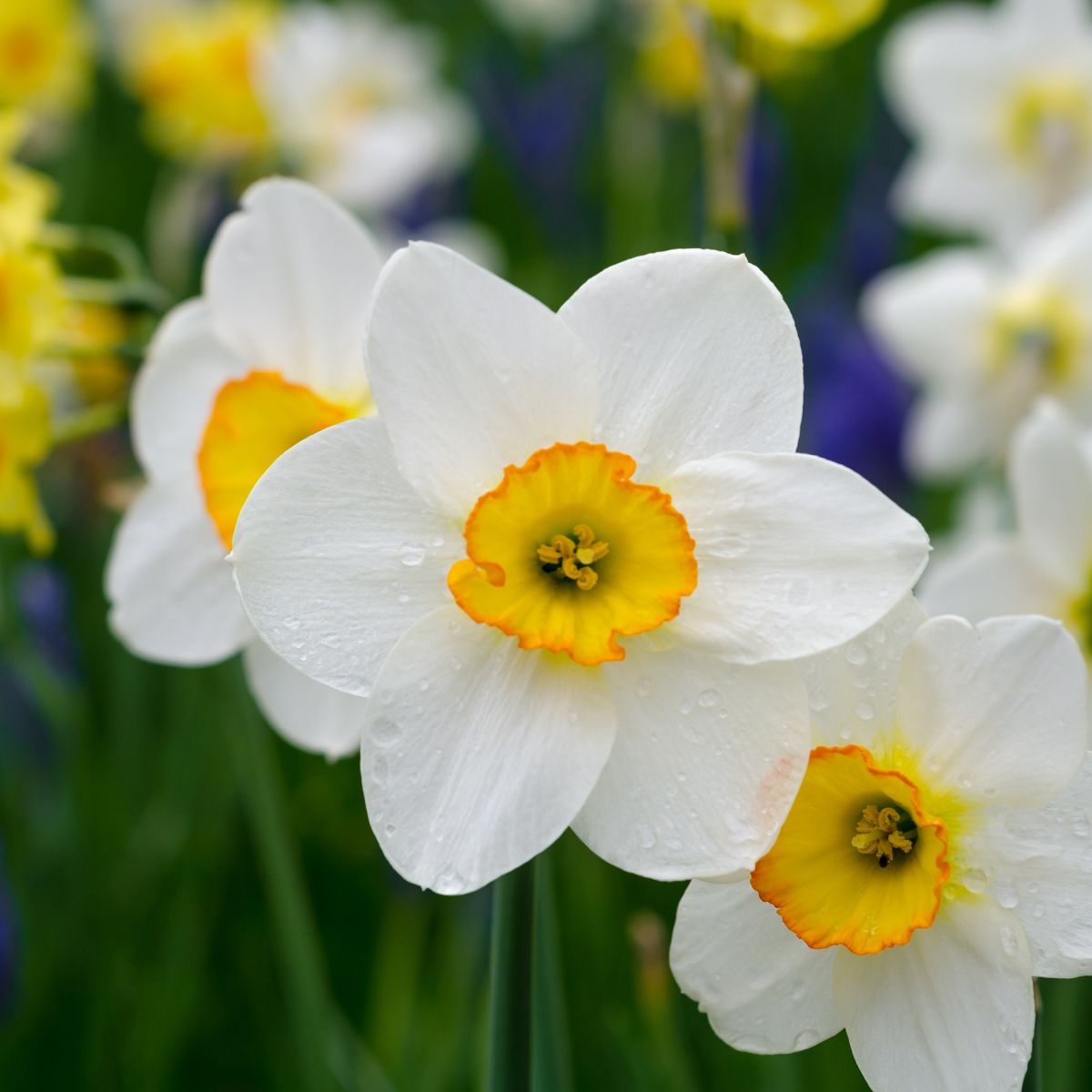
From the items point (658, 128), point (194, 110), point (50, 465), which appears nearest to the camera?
point (50, 465)

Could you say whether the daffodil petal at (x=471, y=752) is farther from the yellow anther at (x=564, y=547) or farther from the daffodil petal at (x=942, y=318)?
the daffodil petal at (x=942, y=318)

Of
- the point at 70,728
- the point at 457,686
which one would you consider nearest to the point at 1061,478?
the point at 457,686

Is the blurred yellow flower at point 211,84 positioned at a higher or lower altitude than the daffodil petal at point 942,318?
lower

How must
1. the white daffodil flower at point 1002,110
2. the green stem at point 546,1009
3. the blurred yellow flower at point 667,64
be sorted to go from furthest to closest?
the blurred yellow flower at point 667,64 < the white daffodil flower at point 1002,110 < the green stem at point 546,1009

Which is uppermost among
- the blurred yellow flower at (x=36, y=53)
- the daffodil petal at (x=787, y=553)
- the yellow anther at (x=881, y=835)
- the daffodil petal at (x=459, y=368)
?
the daffodil petal at (x=459, y=368)

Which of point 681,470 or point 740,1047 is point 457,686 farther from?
point 740,1047

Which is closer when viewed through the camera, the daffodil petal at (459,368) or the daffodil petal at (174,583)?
the daffodil petal at (459,368)

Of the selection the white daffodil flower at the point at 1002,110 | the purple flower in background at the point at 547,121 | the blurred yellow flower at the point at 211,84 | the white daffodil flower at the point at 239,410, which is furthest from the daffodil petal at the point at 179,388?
the purple flower in background at the point at 547,121
